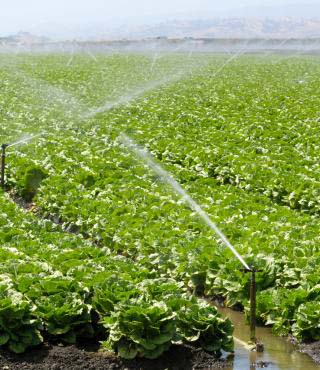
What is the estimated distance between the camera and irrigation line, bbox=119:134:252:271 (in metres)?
9.04

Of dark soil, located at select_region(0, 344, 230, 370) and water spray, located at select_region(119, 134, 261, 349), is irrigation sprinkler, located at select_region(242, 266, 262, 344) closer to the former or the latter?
water spray, located at select_region(119, 134, 261, 349)

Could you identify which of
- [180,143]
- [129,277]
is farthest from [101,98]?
[129,277]

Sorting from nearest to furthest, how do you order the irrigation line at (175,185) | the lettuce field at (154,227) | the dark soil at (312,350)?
the lettuce field at (154,227) < the dark soil at (312,350) < the irrigation line at (175,185)

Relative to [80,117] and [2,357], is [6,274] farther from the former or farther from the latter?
[80,117]

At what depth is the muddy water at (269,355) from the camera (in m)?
7.33

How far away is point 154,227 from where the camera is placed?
10.1 metres

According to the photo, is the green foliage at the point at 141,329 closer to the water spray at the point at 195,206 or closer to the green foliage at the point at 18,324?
the green foliage at the point at 18,324

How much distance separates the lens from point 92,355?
704 cm

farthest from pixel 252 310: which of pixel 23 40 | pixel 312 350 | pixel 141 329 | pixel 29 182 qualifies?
pixel 23 40

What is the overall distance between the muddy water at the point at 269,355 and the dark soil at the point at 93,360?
308 millimetres

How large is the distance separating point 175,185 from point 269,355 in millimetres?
5429

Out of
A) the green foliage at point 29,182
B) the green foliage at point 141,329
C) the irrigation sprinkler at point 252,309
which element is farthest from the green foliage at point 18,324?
the green foliage at point 29,182

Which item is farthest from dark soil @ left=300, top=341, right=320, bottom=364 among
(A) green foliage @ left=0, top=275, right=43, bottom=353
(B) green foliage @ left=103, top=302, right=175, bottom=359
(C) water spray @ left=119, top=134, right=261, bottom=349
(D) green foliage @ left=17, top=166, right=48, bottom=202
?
(D) green foliage @ left=17, top=166, right=48, bottom=202

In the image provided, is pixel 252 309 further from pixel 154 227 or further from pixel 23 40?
pixel 23 40
